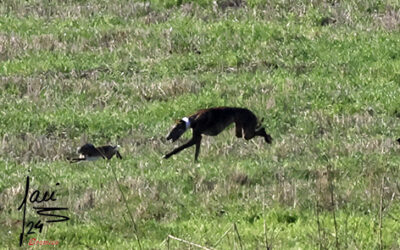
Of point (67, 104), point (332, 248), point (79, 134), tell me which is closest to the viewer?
point (332, 248)

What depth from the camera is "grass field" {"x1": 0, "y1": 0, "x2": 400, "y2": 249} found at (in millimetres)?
9195

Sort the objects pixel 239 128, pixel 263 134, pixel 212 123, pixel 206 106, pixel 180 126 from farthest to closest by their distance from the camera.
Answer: pixel 206 106, pixel 263 134, pixel 239 128, pixel 212 123, pixel 180 126

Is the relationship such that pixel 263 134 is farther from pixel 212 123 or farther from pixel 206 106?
pixel 206 106

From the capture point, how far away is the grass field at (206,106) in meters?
9.20

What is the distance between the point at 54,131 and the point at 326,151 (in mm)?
4037

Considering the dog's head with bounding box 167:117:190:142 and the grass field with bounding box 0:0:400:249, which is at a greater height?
the dog's head with bounding box 167:117:190:142

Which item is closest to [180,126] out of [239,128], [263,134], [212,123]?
[212,123]

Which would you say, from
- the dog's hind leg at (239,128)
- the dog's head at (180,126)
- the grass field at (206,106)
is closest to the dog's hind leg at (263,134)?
the grass field at (206,106)

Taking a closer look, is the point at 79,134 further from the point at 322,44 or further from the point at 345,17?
the point at 345,17

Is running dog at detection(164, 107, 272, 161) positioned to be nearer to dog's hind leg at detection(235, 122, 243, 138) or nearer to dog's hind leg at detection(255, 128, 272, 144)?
dog's hind leg at detection(235, 122, 243, 138)

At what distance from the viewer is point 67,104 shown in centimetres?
1617

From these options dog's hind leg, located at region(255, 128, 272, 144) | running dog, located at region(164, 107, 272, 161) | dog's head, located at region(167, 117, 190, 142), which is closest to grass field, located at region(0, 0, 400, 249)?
dog's hind leg, located at region(255, 128, 272, 144)

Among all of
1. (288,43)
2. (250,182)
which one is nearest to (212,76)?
(288,43)

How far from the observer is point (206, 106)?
15828 millimetres
